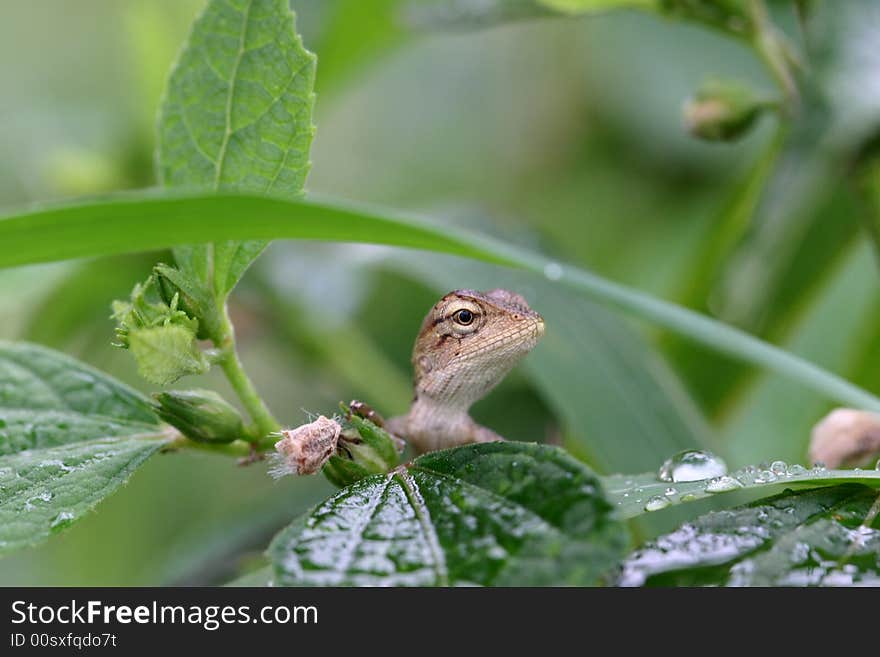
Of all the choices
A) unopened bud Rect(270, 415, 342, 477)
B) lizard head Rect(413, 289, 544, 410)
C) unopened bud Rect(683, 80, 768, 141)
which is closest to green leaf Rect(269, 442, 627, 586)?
unopened bud Rect(270, 415, 342, 477)

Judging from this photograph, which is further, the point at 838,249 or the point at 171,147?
the point at 838,249

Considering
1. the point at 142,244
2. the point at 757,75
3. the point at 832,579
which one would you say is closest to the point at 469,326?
the point at 142,244

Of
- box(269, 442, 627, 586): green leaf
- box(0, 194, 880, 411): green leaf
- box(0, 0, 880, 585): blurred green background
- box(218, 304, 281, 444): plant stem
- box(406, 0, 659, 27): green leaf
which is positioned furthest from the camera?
box(0, 0, 880, 585): blurred green background

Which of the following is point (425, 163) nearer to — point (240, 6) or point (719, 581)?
point (240, 6)

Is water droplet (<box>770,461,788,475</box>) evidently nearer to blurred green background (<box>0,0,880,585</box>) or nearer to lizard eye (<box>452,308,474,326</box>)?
blurred green background (<box>0,0,880,585</box>)

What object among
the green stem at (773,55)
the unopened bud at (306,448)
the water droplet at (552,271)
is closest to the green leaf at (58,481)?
the unopened bud at (306,448)
